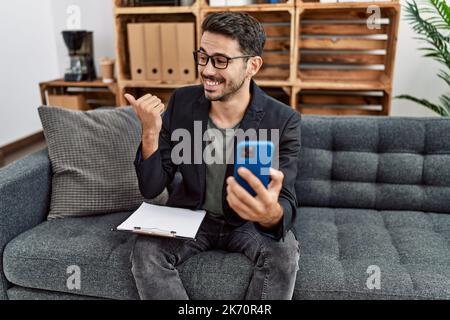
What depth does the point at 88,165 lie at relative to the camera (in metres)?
1.64

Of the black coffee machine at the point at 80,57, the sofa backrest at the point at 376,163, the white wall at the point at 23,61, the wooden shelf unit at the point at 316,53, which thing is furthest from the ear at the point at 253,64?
the white wall at the point at 23,61

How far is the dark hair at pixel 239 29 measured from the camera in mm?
1332

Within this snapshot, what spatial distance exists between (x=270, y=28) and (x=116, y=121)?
5.01 ft

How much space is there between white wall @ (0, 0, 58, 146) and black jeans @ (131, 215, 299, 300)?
235 cm

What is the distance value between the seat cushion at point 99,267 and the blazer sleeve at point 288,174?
203 millimetres

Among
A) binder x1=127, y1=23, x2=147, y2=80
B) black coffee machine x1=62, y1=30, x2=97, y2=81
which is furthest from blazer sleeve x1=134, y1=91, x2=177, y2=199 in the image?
black coffee machine x1=62, y1=30, x2=97, y2=81

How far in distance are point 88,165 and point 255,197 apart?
2.90ft

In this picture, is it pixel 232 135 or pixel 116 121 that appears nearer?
pixel 232 135

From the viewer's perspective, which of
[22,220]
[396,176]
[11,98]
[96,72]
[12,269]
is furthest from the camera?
[96,72]

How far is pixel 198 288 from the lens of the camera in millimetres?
1289

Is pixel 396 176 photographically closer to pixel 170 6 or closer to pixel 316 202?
pixel 316 202

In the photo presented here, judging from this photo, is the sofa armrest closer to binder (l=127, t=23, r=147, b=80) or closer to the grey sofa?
the grey sofa

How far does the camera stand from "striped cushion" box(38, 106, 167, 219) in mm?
1612
